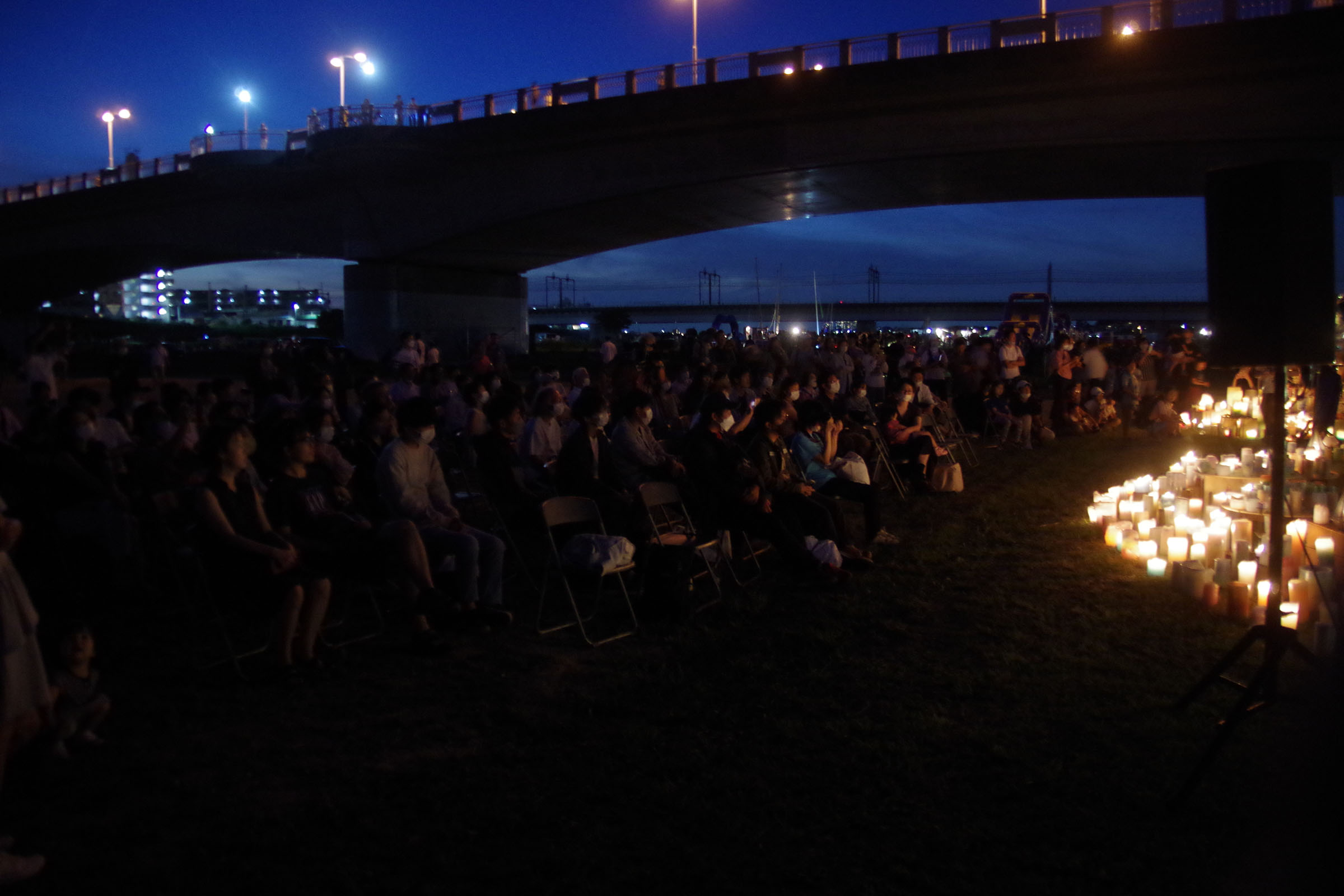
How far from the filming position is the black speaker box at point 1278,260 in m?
3.45

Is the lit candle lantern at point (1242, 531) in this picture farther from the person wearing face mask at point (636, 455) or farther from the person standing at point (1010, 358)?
the person standing at point (1010, 358)

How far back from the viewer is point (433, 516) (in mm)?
5410

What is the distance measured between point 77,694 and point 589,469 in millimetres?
3301

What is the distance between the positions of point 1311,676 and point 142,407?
322 inches

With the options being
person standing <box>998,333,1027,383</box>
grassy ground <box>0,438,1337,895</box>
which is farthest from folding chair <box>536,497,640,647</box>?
person standing <box>998,333,1027,383</box>

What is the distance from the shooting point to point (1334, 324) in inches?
145

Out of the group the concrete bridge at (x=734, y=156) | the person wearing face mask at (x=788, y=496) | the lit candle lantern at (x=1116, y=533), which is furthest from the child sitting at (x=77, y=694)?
the concrete bridge at (x=734, y=156)

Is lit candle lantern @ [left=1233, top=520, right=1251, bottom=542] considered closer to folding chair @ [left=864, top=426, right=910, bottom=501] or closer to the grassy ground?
the grassy ground

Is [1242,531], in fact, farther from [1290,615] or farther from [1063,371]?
[1063,371]

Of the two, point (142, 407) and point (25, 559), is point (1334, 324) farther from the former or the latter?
point (142, 407)

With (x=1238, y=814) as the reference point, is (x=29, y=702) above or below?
above

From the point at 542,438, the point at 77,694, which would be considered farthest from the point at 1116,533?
the point at 77,694

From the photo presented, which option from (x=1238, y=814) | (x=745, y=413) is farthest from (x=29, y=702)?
(x=745, y=413)

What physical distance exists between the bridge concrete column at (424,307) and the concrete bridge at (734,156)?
72 millimetres
